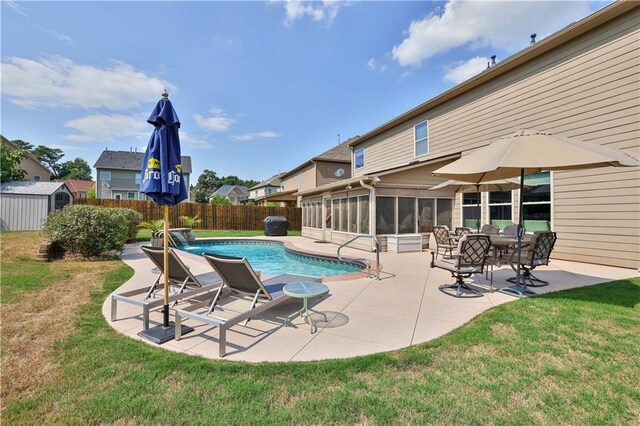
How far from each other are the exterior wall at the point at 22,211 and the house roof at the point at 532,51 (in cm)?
1916

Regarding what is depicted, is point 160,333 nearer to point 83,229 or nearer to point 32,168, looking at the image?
point 83,229

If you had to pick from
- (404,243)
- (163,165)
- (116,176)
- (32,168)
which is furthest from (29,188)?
(116,176)

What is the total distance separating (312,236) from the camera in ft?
56.9

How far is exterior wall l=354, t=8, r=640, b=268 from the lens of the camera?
745 centimetres

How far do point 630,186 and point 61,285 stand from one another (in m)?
13.7

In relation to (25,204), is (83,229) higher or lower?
lower

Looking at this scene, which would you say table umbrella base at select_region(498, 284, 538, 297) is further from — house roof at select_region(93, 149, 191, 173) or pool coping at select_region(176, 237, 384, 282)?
house roof at select_region(93, 149, 191, 173)

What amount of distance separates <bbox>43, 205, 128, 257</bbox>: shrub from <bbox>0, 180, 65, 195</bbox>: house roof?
8021 mm

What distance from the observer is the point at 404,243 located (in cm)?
1119

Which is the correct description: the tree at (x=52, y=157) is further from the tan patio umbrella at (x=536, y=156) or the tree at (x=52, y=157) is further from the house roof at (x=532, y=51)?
the tan patio umbrella at (x=536, y=156)

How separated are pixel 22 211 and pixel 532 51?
75.8 feet

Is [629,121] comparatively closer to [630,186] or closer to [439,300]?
[630,186]

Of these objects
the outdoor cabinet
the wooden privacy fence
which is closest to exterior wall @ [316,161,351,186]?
the wooden privacy fence

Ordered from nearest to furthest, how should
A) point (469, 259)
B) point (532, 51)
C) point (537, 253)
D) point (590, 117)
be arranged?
point (469, 259) < point (537, 253) < point (590, 117) < point (532, 51)
